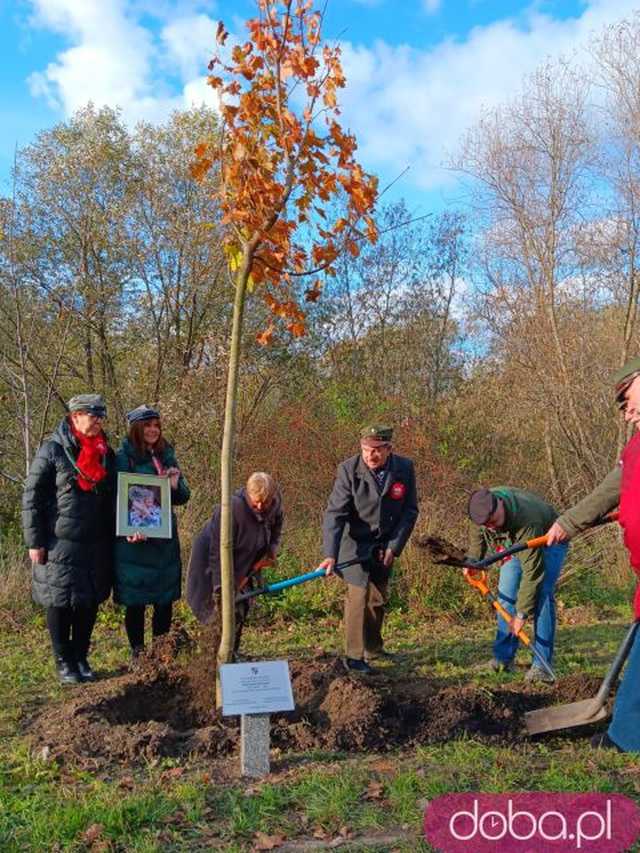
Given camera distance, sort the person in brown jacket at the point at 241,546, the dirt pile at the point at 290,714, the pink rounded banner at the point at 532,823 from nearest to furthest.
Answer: the pink rounded banner at the point at 532,823 → the dirt pile at the point at 290,714 → the person in brown jacket at the point at 241,546

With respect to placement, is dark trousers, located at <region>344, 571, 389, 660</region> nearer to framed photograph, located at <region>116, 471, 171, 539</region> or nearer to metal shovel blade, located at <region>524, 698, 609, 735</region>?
framed photograph, located at <region>116, 471, 171, 539</region>

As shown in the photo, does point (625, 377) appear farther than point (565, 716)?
No

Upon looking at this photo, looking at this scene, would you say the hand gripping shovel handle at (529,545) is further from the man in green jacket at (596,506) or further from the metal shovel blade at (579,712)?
the metal shovel blade at (579,712)

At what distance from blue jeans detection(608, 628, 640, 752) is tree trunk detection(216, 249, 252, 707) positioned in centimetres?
204

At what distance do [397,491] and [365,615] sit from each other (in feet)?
3.54

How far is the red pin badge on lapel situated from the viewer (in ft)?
21.4

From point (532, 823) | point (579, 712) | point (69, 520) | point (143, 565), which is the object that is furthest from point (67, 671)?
point (532, 823)

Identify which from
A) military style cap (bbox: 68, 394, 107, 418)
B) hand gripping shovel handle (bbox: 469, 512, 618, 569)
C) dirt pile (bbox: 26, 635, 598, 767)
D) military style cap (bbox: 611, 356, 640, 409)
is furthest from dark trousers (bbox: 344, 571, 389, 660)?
→ military style cap (bbox: 611, 356, 640, 409)

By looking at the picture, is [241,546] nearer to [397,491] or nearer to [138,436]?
[138,436]

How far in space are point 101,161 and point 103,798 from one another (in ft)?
42.2

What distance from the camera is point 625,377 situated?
417cm

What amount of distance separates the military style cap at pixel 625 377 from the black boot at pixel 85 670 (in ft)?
13.5

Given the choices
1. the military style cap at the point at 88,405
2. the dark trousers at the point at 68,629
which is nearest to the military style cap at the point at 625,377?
the military style cap at the point at 88,405

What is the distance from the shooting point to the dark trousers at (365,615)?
631cm
